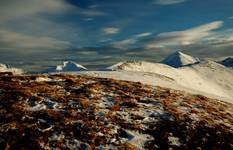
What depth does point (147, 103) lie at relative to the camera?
961 inches

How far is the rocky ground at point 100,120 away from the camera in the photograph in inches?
659

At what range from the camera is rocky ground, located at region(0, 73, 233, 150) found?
16.8 metres

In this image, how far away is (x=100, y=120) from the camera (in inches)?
760

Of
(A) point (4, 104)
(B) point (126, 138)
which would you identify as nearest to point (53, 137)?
(B) point (126, 138)

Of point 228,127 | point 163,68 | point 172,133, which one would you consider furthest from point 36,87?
point 163,68

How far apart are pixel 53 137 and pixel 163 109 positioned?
8747 mm

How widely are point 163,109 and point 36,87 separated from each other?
9.04 meters

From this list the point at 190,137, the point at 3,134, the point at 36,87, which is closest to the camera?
the point at 3,134

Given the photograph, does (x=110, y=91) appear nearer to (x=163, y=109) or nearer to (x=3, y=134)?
(x=163, y=109)

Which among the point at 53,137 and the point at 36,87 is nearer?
the point at 53,137

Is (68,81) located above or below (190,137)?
above

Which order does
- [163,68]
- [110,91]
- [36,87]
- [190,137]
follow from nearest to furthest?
[190,137] < [36,87] < [110,91] < [163,68]

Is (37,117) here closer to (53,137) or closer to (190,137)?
(53,137)

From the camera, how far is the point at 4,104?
66.7 ft
